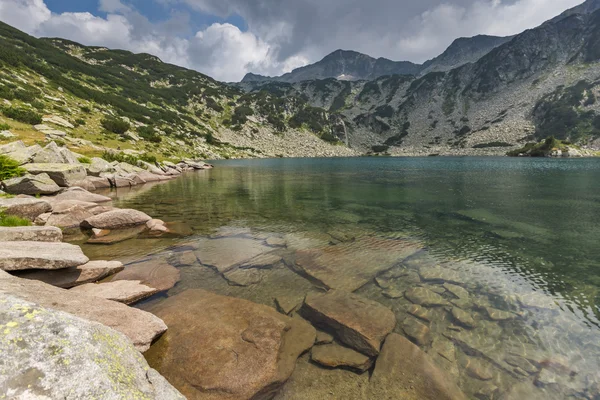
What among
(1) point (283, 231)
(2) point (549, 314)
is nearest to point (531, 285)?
(2) point (549, 314)

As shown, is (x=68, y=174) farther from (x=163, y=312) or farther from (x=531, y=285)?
(x=531, y=285)

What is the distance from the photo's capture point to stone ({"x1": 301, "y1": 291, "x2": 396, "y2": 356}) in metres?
7.54

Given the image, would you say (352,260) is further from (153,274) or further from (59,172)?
(59,172)

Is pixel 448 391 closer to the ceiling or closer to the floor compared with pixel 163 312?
closer to the floor

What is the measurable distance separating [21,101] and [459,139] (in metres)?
222

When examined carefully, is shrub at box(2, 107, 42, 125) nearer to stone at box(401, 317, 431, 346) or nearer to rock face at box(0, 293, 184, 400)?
rock face at box(0, 293, 184, 400)

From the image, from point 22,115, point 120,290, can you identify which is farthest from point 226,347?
point 22,115

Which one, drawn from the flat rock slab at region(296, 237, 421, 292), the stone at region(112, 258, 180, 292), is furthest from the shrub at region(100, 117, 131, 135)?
the flat rock slab at region(296, 237, 421, 292)

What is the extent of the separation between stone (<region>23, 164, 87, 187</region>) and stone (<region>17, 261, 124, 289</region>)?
22.2m

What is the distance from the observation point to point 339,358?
7.04 m

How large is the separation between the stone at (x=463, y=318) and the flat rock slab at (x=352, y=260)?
3.21 metres

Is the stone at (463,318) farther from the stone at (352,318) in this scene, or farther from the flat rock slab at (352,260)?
the flat rock slab at (352,260)

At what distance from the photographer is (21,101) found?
6325cm

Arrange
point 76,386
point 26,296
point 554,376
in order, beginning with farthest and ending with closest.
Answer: point 554,376
point 26,296
point 76,386
